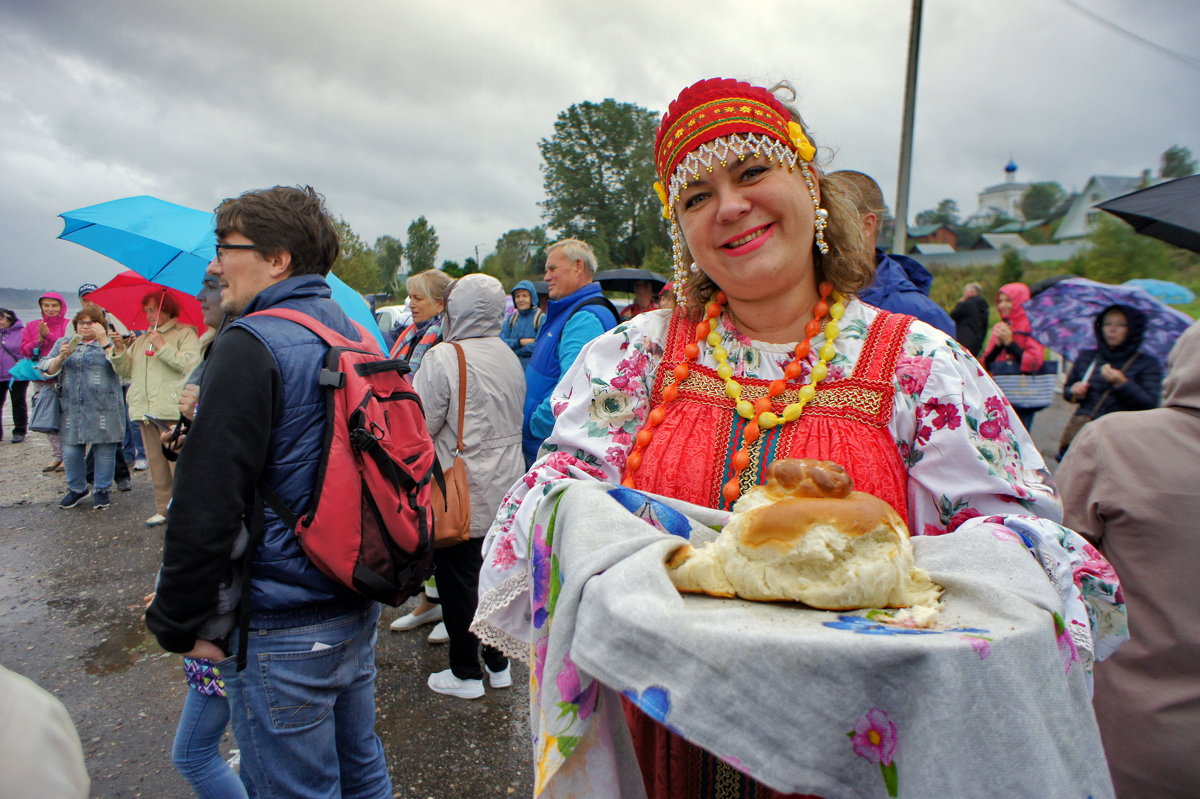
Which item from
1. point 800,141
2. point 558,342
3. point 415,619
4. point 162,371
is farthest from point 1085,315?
point 162,371

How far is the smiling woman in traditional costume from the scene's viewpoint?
4.13 ft

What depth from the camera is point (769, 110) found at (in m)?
1.52

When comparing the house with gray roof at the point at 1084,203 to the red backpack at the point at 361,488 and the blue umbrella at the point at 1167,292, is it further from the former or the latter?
the red backpack at the point at 361,488

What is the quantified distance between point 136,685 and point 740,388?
4.02m

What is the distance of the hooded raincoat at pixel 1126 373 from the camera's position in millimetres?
4898

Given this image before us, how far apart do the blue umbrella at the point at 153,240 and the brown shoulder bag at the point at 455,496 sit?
80 cm

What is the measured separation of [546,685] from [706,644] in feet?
1.19

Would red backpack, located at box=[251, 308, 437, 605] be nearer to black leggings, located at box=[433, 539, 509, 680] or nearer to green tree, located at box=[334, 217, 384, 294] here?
black leggings, located at box=[433, 539, 509, 680]

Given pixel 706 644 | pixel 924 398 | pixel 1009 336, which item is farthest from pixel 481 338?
pixel 1009 336

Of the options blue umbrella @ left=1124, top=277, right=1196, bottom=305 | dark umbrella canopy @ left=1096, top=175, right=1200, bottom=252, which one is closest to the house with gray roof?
blue umbrella @ left=1124, top=277, right=1196, bottom=305

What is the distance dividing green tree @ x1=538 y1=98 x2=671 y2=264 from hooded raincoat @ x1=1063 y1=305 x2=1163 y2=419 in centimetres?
4314

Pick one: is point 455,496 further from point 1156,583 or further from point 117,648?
point 1156,583

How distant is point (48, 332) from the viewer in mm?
9219

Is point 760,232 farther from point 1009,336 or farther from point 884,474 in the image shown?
point 1009,336
